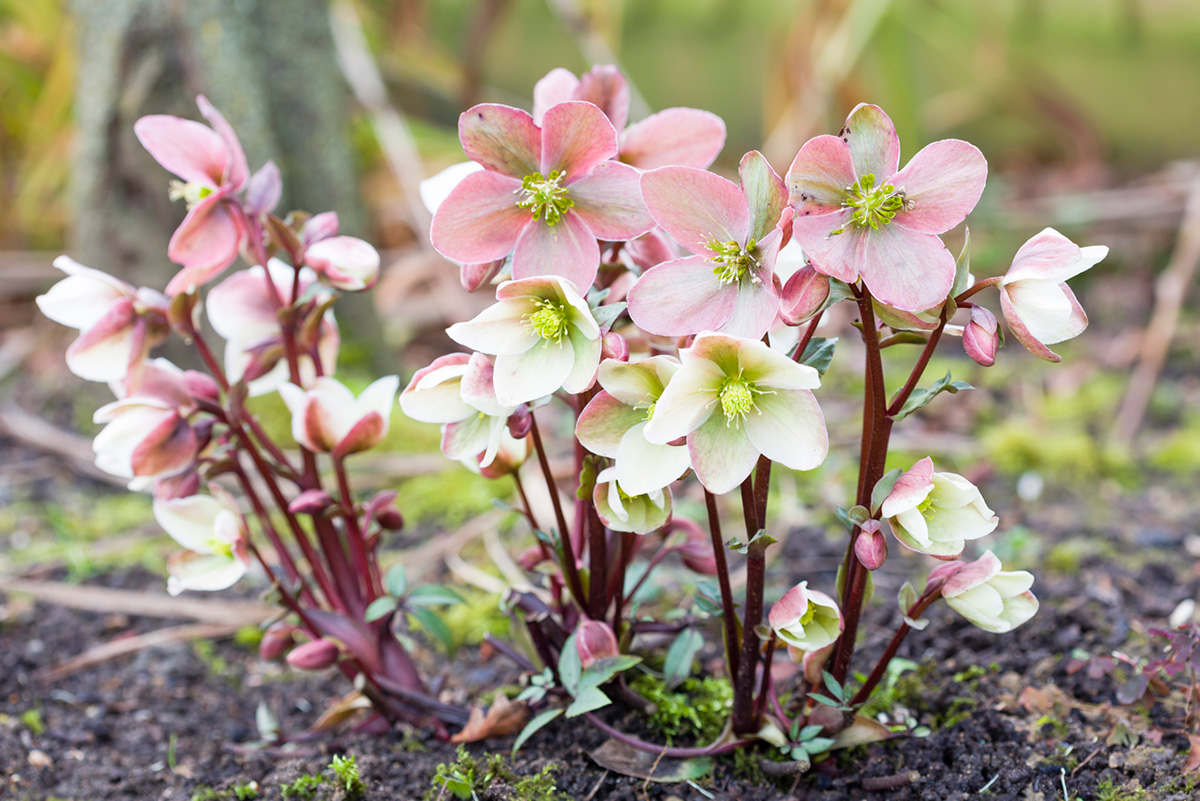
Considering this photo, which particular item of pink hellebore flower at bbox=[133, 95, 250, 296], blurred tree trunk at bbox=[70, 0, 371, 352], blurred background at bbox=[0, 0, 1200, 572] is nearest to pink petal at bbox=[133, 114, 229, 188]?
pink hellebore flower at bbox=[133, 95, 250, 296]

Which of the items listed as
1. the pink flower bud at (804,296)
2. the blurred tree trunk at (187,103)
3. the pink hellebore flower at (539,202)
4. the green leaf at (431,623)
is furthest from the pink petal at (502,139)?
the blurred tree trunk at (187,103)

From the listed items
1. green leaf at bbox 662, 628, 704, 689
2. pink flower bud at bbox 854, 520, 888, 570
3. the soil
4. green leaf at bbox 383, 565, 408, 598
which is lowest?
the soil

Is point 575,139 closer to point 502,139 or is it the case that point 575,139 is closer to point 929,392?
point 502,139

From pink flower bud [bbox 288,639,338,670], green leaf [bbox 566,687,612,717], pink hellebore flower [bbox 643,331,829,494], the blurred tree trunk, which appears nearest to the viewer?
pink hellebore flower [bbox 643,331,829,494]

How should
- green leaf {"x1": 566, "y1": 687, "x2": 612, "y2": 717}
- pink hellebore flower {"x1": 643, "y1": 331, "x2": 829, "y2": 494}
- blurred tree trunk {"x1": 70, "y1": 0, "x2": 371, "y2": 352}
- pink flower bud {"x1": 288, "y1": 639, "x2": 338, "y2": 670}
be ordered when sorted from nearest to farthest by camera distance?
1. pink hellebore flower {"x1": 643, "y1": 331, "x2": 829, "y2": 494}
2. green leaf {"x1": 566, "y1": 687, "x2": 612, "y2": 717}
3. pink flower bud {"x1": 288, "y1": 639, "x2": 338, "y2": 670}
4. blurred tree trunk {"x1": 70, "y1": 0, "x2": 371, "y2": 352}

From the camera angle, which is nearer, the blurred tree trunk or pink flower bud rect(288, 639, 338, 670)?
pink flower bud rect(288, 639, 338, 670)

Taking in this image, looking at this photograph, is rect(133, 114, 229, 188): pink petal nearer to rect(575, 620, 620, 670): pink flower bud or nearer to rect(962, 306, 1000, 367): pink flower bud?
rect(575, 620, 620, 670): pink flower bud

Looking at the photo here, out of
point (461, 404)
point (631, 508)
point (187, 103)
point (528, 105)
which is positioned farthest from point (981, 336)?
point (528, 105)
